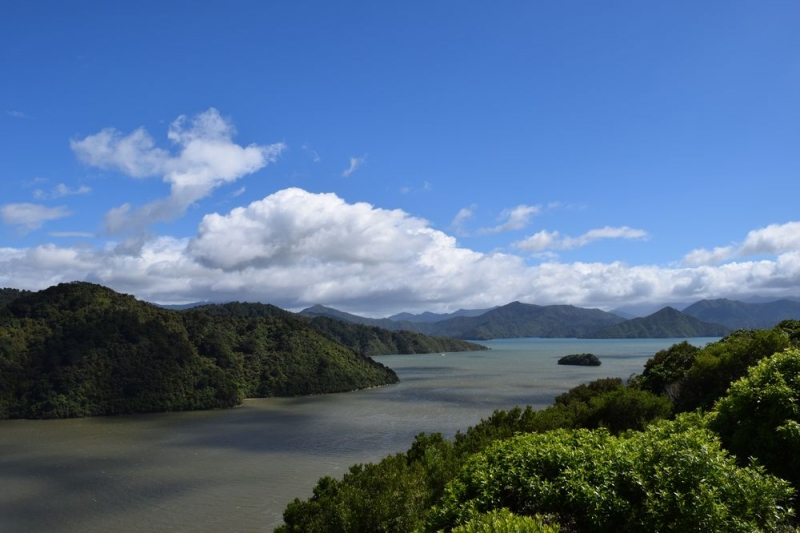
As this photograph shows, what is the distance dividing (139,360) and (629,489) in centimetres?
13439

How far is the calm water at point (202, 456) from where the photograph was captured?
46312mm

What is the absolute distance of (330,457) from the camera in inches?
2613

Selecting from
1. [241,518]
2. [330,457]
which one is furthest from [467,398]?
[241,518]

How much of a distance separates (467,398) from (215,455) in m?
62.3

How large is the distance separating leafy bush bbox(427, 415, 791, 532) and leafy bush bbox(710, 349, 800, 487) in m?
2.62

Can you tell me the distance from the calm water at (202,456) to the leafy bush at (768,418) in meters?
38.1

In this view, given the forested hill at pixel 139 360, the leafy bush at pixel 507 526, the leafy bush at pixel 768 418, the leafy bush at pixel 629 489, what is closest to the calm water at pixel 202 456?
the forested hill at pixel 139 360

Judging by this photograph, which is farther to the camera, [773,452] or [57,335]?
[57,335]

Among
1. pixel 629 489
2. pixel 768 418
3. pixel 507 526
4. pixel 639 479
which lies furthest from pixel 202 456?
pixel 507 526

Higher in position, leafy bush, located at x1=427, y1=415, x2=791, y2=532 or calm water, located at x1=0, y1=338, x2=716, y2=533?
leafy bush, located at x1=427, y1=415, x2=791, y2=532

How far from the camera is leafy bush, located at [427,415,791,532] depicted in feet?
31.8

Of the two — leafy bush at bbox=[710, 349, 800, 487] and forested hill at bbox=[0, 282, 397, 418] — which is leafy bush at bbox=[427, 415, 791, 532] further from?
forested hill at bbox=[0, 282, 397, 418]

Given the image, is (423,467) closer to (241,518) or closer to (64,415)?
(241,518)

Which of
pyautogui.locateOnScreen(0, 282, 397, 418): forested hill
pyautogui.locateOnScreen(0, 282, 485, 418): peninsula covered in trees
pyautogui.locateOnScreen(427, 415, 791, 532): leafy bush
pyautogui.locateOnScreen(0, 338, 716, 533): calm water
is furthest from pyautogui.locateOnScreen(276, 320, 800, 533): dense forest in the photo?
pyautogui.locateOnScreen(0, 282, 397, 418): forested hill
